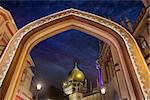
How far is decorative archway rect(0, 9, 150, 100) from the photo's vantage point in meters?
3.17

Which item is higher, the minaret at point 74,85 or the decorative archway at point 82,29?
the minaret at point 74,85

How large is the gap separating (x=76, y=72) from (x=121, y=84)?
24.4m

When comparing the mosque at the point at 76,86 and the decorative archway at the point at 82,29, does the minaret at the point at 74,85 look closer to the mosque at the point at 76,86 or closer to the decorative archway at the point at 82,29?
the mosque at the point at 76,86

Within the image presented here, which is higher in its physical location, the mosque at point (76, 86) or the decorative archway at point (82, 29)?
the mosque at point (76, 86)

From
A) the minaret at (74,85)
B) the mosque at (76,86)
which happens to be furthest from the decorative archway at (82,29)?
the minaret at (74,85)

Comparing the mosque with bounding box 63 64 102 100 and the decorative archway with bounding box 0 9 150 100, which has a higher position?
the mosque with bounding box 63 64 102 100

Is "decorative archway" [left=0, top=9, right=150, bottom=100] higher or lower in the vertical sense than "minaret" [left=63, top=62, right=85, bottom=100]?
lower

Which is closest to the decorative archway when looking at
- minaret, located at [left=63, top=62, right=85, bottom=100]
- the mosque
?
the mosque

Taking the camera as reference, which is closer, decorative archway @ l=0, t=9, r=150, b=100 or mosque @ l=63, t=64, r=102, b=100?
decorative archway @ l=0, t=9, r=150, b=100

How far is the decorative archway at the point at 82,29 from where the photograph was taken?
10.4 ft

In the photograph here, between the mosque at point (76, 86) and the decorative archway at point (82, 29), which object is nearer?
the decorative archway at point (82, 29)

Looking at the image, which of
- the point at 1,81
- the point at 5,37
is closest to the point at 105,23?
the point at 1,81

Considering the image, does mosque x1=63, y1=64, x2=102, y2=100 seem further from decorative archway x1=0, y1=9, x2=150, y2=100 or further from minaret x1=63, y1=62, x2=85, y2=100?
decorative archway x1=0, y1=9, x2=150, y2=100

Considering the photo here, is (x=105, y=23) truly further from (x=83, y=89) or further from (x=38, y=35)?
(x=83, y=89)
